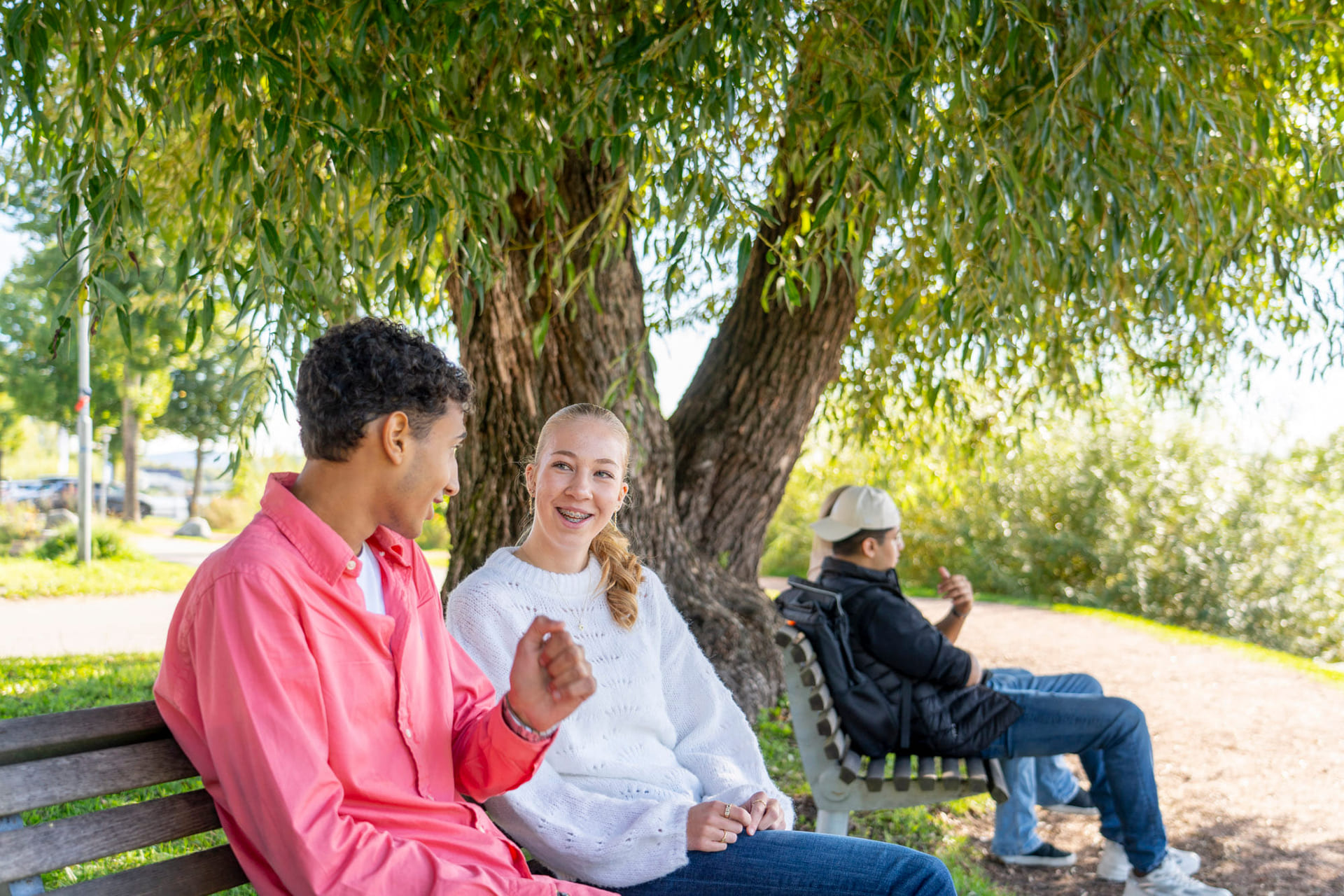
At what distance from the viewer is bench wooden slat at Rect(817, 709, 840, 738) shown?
381 centimetres

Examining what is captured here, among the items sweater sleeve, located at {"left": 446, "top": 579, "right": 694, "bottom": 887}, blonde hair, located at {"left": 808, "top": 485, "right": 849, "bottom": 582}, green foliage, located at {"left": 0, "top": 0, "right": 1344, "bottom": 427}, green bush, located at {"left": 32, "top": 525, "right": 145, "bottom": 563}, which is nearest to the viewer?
sweater sleeve, located at {"left": 446, "top": 579, "right": 694, "bottom": 887}

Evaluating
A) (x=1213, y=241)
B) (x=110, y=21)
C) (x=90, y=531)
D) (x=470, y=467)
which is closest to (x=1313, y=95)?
(x=1213, y=241)

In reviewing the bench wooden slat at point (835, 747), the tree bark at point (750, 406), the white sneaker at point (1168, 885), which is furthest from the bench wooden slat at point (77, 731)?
the tree bark at point (750, 406)

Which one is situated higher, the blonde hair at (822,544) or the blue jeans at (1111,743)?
the blonde hair at (822,544)

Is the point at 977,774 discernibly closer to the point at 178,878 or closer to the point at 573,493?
the point at 573,493

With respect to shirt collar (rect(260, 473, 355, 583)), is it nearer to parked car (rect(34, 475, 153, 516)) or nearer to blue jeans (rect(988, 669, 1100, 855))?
blue jeans (rect(988, 669, 1100, 855))

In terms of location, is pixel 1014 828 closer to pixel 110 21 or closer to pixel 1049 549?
pixel 110 21

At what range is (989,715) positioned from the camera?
3.89m

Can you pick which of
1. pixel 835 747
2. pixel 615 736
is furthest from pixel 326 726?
pixel 835 747

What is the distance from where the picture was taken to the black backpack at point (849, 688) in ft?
12.7

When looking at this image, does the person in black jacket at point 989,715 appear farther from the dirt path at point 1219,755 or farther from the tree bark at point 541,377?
the tree bark at point 541,377

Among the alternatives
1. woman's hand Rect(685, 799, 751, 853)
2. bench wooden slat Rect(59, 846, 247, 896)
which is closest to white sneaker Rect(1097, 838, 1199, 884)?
woman's hand Rect(685, 799, 751, 853)

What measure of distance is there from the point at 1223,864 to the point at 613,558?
387cm

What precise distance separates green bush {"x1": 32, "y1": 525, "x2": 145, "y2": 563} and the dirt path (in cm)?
1289
